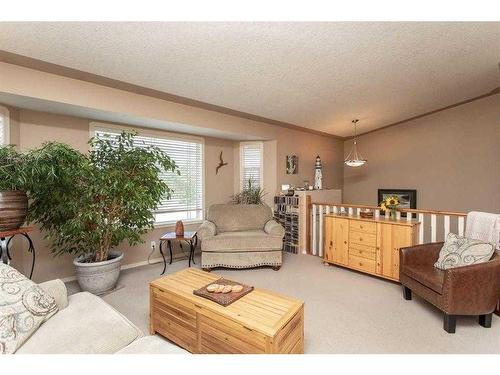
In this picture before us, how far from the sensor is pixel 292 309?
5.25 feet

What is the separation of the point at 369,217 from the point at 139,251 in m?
3.51

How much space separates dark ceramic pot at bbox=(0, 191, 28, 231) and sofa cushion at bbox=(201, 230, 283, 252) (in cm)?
200

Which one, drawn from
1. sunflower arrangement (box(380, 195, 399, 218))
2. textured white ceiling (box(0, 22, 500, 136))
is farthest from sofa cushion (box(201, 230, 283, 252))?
textured white ceiling (box(0, 22, 500, 136))

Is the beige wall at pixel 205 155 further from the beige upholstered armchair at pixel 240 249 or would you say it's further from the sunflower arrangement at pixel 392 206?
the sunflower arrangement at pixel 392 206

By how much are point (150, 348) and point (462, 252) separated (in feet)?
9.23

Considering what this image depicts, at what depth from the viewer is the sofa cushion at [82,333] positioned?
3.98 ft

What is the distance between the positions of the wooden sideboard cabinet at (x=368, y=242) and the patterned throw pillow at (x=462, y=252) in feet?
1.44

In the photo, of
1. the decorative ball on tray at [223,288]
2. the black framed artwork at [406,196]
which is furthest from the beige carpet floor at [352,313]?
the black framed artwork at [406,196]

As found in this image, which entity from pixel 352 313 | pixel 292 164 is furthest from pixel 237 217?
pixel 352 313

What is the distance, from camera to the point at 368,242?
10.8 feet

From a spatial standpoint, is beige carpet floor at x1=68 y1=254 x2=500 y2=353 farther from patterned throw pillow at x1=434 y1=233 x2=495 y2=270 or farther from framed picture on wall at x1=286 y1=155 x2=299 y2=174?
framed picture on wall at x1=286 y1=155 x2=299 y2=174

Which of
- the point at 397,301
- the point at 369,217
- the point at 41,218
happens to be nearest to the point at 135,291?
the point at 41,218

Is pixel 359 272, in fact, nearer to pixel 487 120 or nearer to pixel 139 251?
pixel 139 251
